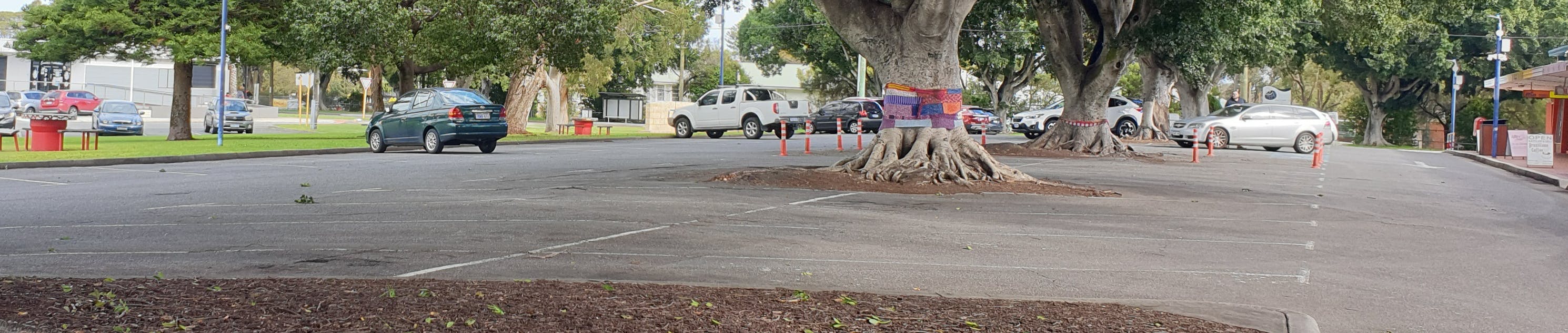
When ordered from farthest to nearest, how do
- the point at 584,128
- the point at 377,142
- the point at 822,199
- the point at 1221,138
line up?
the point at 584,128, the point at 1221,138, the point at 377,142, the point at 822,199

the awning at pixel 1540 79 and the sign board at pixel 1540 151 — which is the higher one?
the awning at pixel 1540 79

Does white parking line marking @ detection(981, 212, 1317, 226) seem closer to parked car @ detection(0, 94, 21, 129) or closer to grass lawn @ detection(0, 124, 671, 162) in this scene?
grass lawn @ detection(0, 124, 671, 162)

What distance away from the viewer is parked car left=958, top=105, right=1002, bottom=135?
42062 mm

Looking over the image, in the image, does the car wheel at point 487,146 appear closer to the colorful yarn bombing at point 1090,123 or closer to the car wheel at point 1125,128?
the colorful yarn bombing at point 1090,123

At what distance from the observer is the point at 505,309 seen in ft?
18.3

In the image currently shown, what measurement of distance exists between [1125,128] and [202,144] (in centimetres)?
2730

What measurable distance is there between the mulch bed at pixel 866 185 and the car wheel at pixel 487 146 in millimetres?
8787

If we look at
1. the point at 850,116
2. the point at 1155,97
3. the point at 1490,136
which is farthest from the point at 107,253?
the point at 1155,97

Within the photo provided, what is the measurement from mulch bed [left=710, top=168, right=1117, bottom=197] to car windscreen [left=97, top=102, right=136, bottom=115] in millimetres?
26664

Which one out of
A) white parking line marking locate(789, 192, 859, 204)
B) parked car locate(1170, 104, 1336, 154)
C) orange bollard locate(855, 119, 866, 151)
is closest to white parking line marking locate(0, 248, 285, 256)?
white parking line marking locate(789, 192, 859, 204)

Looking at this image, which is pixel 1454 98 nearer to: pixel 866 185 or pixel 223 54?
pixel 866 185

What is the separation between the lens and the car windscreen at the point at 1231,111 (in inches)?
1271

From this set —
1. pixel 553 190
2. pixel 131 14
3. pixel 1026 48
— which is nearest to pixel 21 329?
pixel 553 190

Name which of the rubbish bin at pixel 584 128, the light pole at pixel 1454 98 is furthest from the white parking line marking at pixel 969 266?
the light pole at pixel 1454 98
